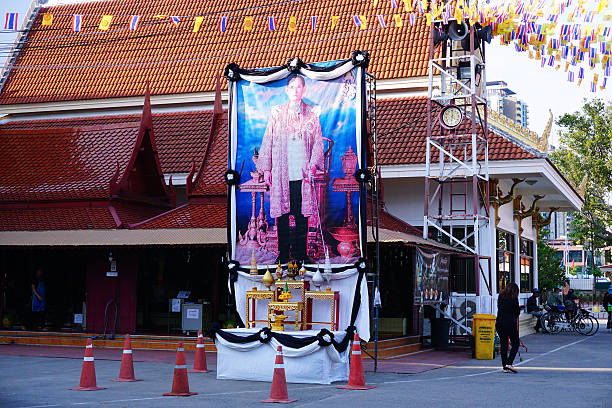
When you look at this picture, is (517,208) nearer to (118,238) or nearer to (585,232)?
(118,238)

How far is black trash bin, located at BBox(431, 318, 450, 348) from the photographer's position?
70.4 ft

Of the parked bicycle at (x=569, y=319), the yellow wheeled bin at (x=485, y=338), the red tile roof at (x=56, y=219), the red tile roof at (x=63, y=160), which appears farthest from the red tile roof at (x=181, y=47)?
the yellow wheeled bin at (x=485, y=338)

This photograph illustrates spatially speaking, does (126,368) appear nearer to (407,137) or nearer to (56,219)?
(56,219)

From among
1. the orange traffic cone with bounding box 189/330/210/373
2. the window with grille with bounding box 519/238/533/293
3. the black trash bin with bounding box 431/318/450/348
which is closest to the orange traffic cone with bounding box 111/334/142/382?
the orange traffic cone with bounding box 189/330/210/373

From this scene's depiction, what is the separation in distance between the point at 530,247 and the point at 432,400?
22.3m

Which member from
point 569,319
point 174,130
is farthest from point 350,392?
point 569,319

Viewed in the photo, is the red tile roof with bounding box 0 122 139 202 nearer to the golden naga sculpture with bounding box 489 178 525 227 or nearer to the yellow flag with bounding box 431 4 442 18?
the yellow flag with bounding box 431 4 442 18

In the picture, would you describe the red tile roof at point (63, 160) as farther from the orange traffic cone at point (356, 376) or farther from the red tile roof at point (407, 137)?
the orange traffic cone at point (356, 376)

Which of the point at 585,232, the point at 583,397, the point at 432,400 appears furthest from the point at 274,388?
the point at 585,232

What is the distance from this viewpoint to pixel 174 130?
2770 centimetres

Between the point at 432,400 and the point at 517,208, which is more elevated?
the point at 517,208

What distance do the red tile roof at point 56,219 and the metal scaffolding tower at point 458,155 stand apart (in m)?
8.64

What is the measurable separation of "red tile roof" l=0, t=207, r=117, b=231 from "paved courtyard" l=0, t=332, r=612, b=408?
15.8ft

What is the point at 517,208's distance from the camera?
28.1 m
